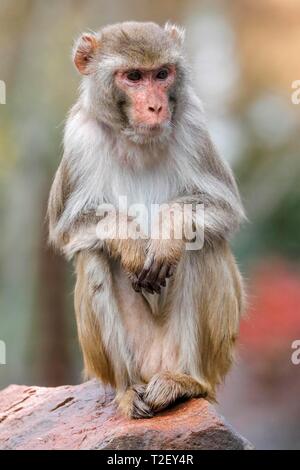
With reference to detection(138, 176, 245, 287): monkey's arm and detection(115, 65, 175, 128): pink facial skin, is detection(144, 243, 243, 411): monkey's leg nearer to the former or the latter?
detection(138, 176, 245, 287): monkey's arm

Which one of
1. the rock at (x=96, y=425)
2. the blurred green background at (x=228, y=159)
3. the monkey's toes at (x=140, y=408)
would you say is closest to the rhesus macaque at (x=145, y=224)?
the monkey's toes at (x=140, y=408)

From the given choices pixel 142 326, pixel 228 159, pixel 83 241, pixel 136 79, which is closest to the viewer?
pixel 136 79

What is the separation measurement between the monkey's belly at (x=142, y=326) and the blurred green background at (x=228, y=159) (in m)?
9.53

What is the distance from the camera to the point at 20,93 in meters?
19.5

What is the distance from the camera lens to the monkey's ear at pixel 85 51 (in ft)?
31.7

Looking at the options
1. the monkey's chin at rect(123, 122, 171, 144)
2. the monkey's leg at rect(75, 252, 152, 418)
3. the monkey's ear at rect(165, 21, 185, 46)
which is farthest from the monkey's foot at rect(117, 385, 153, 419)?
the monkey's ear at rect(165, 21, 185, 46)

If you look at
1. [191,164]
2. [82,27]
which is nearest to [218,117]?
[82,27]

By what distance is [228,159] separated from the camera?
19.4 metres

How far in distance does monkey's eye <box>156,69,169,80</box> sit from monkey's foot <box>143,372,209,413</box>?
276 cm

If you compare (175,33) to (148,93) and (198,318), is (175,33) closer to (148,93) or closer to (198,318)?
(148,93)

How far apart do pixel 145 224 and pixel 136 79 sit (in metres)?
1.45

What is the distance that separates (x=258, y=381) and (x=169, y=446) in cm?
1243

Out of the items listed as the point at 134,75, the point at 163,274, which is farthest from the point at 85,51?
the point at 163,274

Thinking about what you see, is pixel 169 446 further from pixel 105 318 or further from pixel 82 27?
pixel 82 27
